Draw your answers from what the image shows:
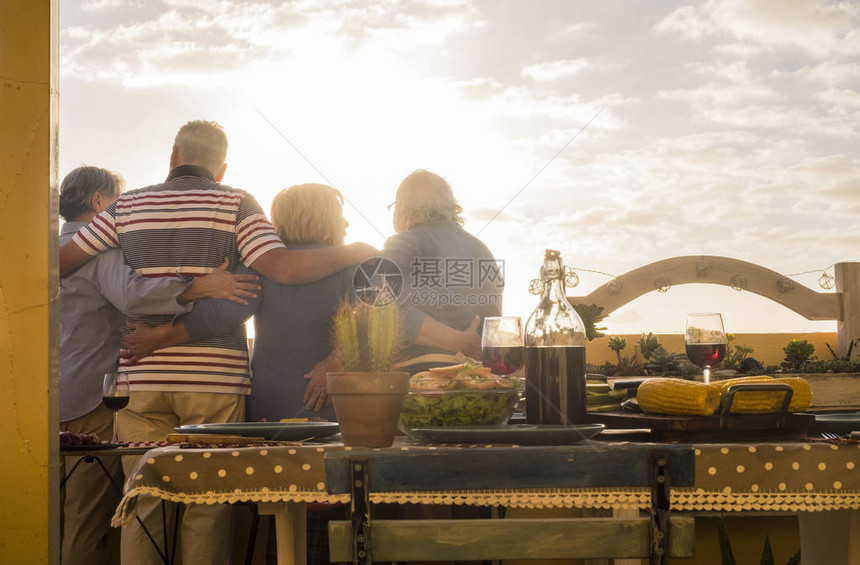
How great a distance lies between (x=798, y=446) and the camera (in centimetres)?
119

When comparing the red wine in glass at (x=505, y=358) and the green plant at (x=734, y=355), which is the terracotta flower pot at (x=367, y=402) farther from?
the green plant at (x=734, y=355)

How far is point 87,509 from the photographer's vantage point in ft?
9.54

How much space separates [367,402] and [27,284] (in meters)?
1.13

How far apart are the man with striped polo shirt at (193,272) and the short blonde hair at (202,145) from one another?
0.18 ft

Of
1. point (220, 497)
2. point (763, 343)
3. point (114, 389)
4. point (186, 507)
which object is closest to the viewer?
point (220, 497)

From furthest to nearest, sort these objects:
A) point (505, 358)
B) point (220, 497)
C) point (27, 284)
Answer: point (27, 284)
point (505, 358)
point (220, 497)

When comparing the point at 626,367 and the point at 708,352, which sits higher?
the point at 708,352

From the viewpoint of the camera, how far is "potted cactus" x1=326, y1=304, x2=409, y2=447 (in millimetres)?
1167

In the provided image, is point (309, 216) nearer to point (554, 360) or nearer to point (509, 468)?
point (554, 360)

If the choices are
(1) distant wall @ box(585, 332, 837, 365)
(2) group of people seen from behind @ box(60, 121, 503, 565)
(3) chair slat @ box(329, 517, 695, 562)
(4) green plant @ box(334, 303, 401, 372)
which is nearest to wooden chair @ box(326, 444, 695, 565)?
(3) chair slat @ box(329, 517, 695, 562)

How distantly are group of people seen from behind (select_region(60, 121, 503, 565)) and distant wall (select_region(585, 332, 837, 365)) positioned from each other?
299 cm

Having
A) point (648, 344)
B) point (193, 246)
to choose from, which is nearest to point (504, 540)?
point (193, 246)

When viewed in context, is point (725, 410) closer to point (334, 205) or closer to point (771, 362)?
point (334, 205)

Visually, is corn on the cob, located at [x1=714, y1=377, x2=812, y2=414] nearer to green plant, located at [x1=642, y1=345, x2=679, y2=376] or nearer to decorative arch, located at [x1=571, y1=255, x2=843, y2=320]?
green plant, located at [x1=642, y1=345, x2=679, y2=376]
